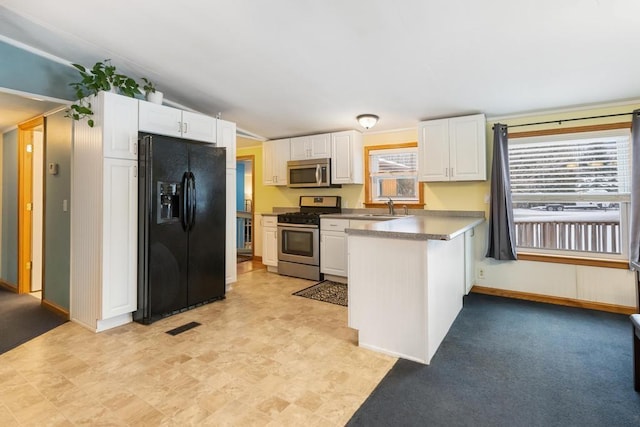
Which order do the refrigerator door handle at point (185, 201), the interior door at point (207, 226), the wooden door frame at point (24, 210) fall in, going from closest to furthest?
the refrigerator door handle at point (185, 201)
the interior door at point (207, 226)
the wooden door frame at point (24, 210)

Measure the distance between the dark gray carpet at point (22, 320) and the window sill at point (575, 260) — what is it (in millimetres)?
4946

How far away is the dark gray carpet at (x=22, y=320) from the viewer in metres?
2.69

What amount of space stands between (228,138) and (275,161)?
151cm

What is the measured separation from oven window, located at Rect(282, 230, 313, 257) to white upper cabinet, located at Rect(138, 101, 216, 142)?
179 cm

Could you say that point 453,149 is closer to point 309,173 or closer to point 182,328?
point 309,173

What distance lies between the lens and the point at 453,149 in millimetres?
3922

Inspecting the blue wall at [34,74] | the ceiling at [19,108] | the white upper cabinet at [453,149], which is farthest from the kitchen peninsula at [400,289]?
the ceiling at [19,108]

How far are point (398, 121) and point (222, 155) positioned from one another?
7.56ft

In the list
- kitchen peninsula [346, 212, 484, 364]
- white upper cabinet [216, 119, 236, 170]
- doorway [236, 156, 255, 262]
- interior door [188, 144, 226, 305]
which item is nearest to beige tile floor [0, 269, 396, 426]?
kitchen peninsula [346, 212, 484, 364]

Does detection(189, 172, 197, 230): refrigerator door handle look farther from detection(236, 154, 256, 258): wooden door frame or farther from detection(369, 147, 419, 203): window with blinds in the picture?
detection(236, 154, 256, 258): wooden door frame

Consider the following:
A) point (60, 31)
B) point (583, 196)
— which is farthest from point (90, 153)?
point (583, 196)

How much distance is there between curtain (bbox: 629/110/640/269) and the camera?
311 cm

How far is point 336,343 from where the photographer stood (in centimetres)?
258

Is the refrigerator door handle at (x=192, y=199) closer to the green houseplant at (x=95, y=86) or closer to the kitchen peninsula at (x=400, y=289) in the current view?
the green houseplant at (x=95, y=86)
